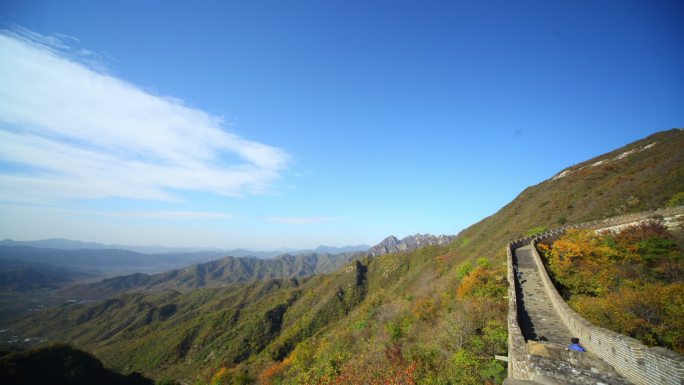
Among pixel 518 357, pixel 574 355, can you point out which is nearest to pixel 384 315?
pixel 518 357

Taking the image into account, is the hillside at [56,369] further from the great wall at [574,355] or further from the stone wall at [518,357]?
the great wall at [574,355]

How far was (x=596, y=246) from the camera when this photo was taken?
2138 centimetres

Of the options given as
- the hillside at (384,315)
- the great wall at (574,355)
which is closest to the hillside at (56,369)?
the hillside at (384,315)

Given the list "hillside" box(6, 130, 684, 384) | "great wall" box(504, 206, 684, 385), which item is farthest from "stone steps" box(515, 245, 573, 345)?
"hillside" box(6, 130, 684, 384)

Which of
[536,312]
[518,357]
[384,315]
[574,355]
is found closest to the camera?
[574,355]

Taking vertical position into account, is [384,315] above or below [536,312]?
below

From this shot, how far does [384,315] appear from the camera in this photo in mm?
35312

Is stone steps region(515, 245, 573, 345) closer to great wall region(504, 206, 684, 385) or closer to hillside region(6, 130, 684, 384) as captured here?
great wall region(504, 206, 684, 385)

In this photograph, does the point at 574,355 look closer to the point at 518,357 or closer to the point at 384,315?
the point at 518,357

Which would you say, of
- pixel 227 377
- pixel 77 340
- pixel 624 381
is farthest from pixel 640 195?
pixel 77 340

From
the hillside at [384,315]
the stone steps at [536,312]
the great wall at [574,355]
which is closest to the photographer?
the great wall at [574,355]

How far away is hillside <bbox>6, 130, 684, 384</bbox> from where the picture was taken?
15.9m

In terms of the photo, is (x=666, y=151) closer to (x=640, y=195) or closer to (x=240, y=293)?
(x=640, y=195)

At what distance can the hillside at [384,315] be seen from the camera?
1590cm
